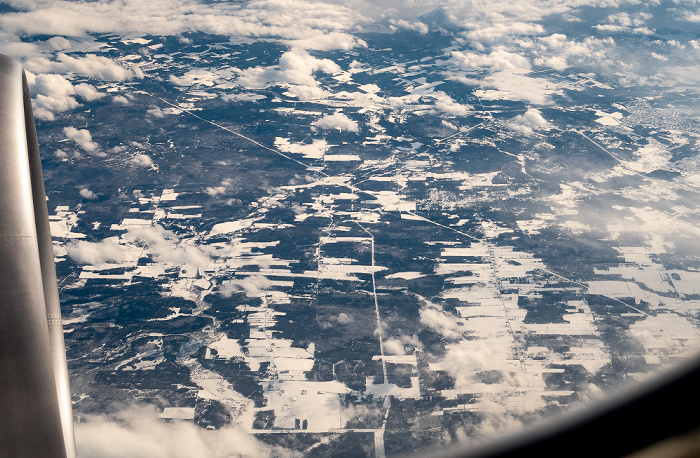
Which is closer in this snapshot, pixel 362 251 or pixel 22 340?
pixel 22 340

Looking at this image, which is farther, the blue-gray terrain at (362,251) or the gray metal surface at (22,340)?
the blue-gray terrain at (362,251)

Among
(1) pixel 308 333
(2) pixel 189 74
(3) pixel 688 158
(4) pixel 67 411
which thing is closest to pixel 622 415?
(4) pixel 67 411

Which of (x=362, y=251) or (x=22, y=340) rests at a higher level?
(x=22, y=340)

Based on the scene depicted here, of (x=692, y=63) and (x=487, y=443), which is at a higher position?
(x=487, y=443)

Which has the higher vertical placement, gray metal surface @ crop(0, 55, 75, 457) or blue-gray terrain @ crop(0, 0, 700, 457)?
gray metal surface @ crop(0, 55, 75, 457)

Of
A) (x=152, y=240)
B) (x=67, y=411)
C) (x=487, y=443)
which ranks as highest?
(x=487, y=443)

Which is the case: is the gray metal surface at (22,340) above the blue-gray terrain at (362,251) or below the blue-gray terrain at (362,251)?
above

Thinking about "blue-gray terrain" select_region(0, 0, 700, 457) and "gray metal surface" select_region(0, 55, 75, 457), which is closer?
"gray metal surface" select_region(0, 55, 75, 457)

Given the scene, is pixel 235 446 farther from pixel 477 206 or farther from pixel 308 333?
pixel 477 206
